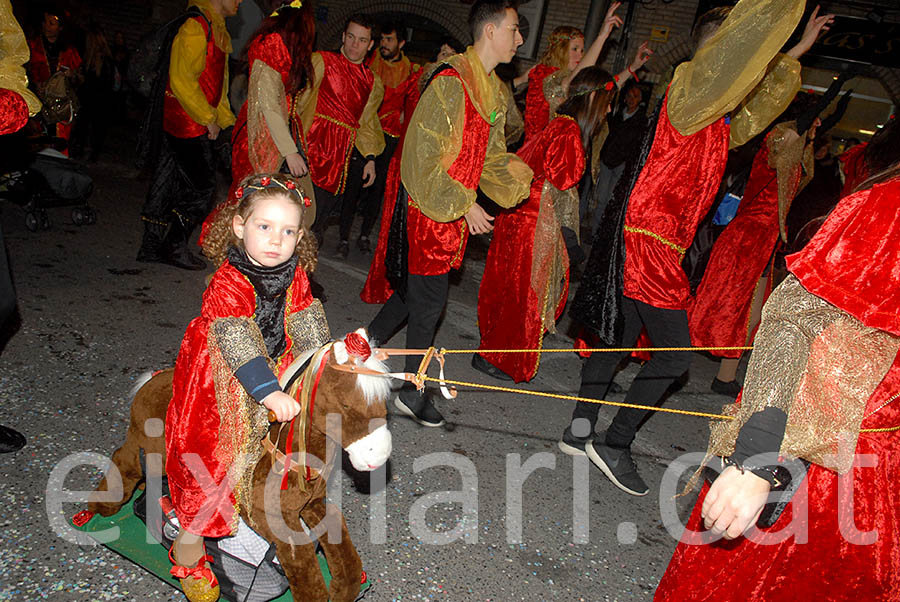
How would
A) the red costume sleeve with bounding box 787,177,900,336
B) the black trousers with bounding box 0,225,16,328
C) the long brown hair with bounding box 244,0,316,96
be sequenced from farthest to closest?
1. the long brown hair with bounding box 244,0,316,96
2. the black trousers with bounding box 0,225,16,328
3. the red costume sleeve with bounding box 787,177,900,336

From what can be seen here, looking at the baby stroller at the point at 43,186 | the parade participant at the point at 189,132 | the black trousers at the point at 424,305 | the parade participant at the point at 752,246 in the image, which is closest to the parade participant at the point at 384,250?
the black trousers at the point at 424,305

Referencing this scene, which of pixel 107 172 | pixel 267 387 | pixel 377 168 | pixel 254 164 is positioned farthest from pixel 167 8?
pixel 267 387

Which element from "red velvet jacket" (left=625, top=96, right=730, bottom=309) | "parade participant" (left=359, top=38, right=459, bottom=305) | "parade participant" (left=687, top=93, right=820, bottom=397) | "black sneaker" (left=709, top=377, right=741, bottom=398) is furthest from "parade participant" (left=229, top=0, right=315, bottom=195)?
"black sneaker" (left=709, top=377, right=741, bottom=398)

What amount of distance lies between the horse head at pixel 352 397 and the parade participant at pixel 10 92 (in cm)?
162

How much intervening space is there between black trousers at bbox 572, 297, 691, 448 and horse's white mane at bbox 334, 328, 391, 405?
169 centimetres

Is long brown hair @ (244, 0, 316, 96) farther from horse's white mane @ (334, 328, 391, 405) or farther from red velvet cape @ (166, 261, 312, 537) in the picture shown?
horse's white mane @ (334, 328, 391, 405)

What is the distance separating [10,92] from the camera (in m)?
2.56

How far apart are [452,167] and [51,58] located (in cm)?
610

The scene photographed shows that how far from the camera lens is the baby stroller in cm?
560

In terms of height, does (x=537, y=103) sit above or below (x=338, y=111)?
above

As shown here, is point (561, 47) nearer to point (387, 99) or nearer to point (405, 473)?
point (387, 99)

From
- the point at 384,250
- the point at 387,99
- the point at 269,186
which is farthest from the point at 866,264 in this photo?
the point at 387,99

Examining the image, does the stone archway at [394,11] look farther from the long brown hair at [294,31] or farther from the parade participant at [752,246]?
the long brown hair at [294,31]

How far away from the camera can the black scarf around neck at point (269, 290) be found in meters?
2.24
